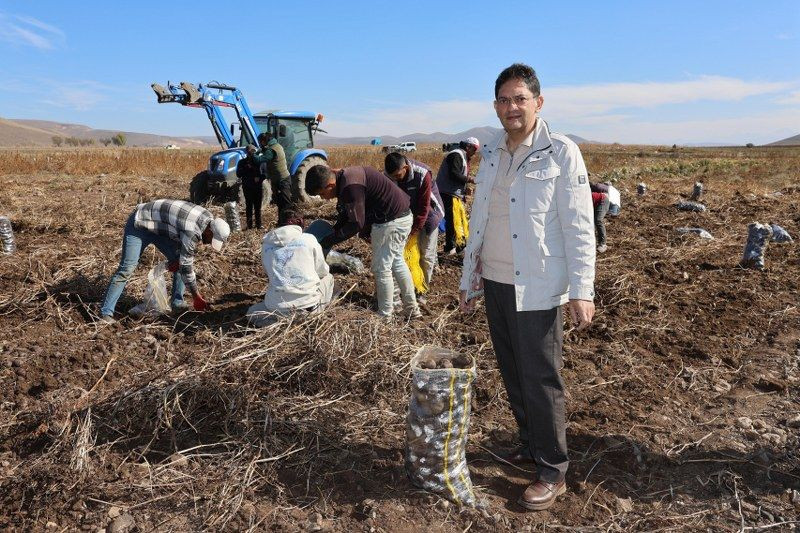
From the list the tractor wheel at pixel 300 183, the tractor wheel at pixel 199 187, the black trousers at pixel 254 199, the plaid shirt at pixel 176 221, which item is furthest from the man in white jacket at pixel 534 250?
the tractor wheel at pixel 199 187

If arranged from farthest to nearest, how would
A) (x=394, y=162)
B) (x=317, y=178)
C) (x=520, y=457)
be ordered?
(x=394, y=162)
(x=317, y=178)
(x=520, y=457)

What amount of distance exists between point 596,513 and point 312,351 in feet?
6.13

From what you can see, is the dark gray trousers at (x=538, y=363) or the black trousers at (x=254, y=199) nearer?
the dark gray trousers at (x=538, y=363)

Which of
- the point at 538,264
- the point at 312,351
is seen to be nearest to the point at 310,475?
the point at 312,351

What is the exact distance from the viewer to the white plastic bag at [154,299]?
4598 millimetres

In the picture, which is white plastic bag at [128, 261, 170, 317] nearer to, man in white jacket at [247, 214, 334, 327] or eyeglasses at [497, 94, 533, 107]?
man in white jacket at [247, 214, 334, 327]

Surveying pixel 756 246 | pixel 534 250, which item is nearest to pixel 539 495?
pixel 534 250

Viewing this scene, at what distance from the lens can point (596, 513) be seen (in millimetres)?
2506

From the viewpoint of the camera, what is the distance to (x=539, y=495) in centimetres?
247

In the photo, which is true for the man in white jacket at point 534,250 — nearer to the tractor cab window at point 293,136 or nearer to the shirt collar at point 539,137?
the shirt collar at point 539,137

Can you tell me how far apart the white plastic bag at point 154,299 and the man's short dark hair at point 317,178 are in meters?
1.67

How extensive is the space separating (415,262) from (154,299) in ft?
7.71

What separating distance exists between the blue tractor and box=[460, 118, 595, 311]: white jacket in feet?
27.2

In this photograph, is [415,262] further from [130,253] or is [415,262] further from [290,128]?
[290,128]
